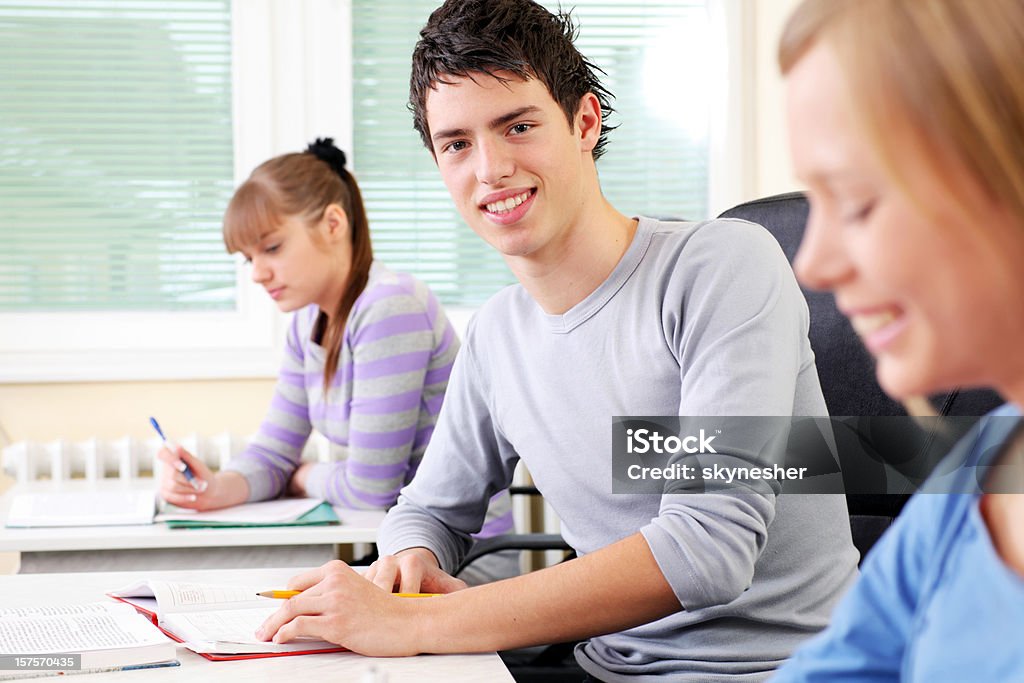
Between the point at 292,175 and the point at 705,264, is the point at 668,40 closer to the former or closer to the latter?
the point at 292,175

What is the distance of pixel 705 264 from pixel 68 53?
2253 millimetres

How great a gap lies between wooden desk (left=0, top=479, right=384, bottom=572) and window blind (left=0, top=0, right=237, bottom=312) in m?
0.95

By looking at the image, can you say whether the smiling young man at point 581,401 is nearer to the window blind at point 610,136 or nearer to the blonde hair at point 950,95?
the blonde hair at point 950,95

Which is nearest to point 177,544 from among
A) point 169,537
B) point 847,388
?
point 169,537

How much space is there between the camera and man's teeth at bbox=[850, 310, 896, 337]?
0.44 metres

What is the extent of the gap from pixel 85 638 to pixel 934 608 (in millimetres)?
773

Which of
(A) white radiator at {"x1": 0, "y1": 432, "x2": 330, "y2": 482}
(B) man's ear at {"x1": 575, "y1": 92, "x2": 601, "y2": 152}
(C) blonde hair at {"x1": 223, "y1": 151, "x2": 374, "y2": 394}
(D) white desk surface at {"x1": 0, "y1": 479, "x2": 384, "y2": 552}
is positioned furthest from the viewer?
(A) white radiator at {"x1": 0, "y1": 432, "x2": 330, "y2": 482}

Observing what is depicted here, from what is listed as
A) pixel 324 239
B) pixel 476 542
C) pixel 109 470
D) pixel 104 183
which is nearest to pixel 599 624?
pixel 476 542

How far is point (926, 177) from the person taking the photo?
1.36 ft

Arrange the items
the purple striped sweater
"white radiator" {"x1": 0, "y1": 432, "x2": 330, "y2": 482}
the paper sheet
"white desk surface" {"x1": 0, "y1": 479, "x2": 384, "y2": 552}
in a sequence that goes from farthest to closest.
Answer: "white radiator" {"x1": 0, "y1": 432, "x2": 330, "y2": 482} → the purple striped sweater → the paper sheet → "white desk surface" {"x1": 0, "y1": 479, "x2": 384, "y2": 552}

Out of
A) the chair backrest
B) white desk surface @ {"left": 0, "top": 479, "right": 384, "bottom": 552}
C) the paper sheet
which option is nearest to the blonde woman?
the chair backrest

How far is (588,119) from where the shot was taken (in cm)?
135

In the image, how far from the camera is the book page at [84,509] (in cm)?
178

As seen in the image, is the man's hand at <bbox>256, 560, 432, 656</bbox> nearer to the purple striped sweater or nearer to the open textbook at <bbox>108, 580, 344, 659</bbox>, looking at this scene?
the open textbook at <bbox>108, 580, 344, 659</bbox>
